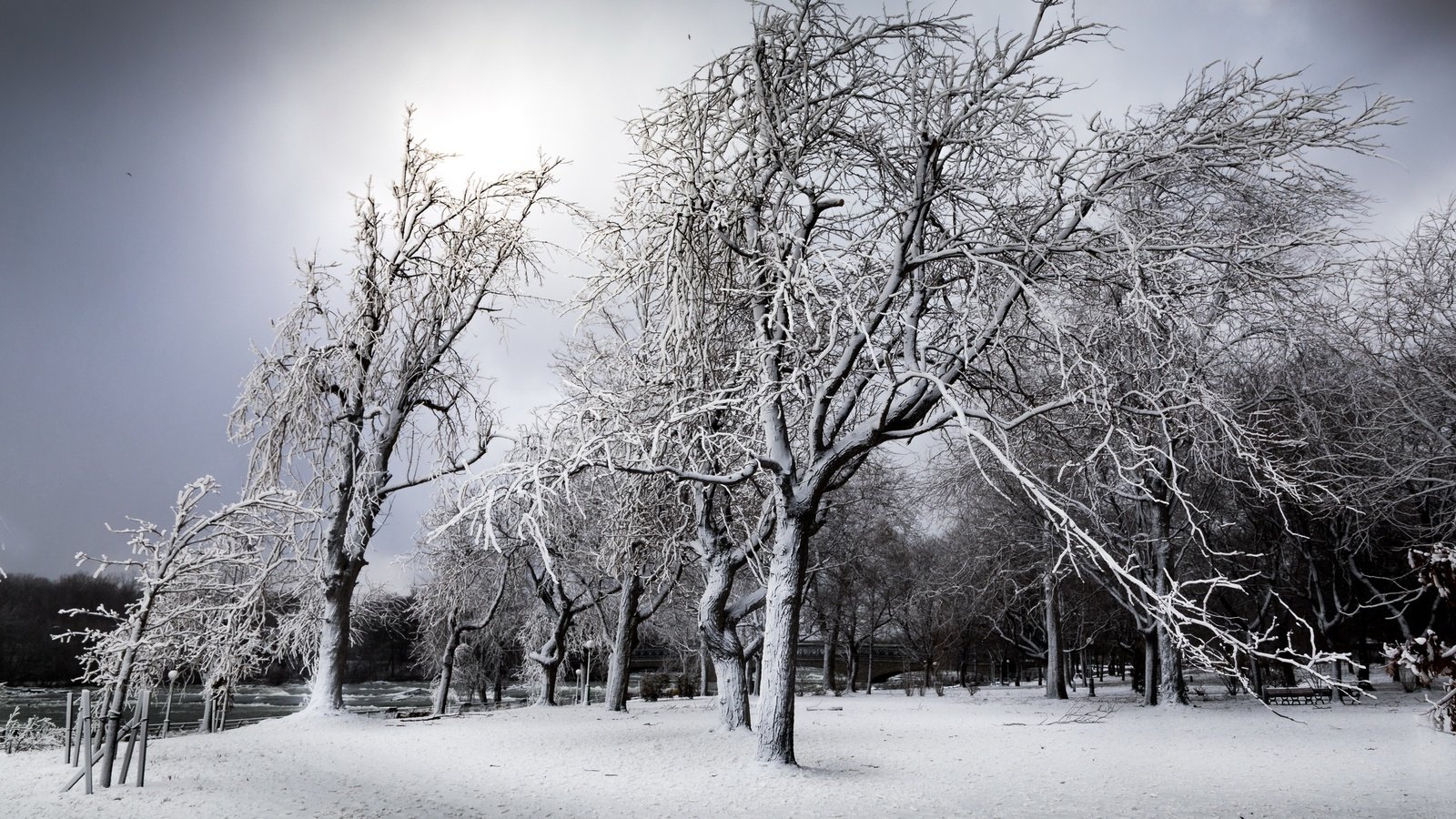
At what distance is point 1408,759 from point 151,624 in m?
13.0

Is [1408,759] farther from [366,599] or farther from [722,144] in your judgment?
[366,599]

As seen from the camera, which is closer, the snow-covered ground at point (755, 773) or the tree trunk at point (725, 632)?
the snow-covered ground at point (755, 773)

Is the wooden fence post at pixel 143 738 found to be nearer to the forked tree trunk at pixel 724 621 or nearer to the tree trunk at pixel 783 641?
the tree trunk at pixel 783 641

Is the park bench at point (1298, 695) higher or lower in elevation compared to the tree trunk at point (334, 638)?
lower

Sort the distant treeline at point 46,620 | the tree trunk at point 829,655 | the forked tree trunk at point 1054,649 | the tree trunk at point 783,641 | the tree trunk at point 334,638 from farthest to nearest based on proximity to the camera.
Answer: the tree trunk at point 829,655
the forked tree trunk at point 1054,649
the tree trunk at point 334,638
the tree trunk at point 783,641
the distant treeline at point 46,620

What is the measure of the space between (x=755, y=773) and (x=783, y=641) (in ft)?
3.93

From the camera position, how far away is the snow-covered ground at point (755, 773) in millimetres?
6613

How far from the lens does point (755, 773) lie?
26.2 feet

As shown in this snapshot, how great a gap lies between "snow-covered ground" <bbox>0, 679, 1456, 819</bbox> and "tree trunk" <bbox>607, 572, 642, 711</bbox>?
126 inches

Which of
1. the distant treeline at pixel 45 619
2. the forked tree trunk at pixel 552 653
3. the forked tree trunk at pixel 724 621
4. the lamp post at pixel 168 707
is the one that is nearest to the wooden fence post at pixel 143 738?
the lamp post at pixel 168 707

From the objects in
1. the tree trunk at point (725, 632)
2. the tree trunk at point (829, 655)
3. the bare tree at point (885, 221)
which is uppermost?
the bare tree at point (885, 221)

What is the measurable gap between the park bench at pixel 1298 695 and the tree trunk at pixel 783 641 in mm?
14077

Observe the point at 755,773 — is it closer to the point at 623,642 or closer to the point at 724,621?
the point at 724,621

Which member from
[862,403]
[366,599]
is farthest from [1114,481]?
[366,599]
